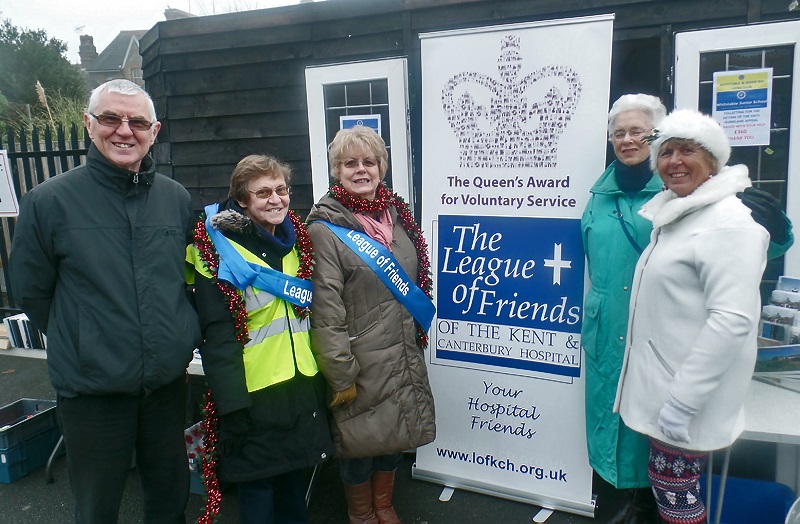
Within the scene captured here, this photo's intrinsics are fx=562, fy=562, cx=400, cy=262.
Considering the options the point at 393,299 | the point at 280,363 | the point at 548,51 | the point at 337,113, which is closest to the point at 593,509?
the point at 393,299

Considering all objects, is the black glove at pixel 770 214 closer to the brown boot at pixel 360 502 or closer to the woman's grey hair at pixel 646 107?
the woman's grey hair at pixel 646 107

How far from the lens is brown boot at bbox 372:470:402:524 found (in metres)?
2.47

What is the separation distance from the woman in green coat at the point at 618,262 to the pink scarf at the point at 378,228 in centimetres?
85

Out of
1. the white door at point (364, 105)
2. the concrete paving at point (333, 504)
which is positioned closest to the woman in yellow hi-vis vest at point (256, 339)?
the concrete paving at point (333, 504)

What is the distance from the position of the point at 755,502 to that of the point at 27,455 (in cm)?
373

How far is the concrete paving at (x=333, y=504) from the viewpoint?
2713 millimetres

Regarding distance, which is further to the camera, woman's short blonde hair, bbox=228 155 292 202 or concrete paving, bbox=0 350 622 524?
concrete paving, bbox=0 350 622 524

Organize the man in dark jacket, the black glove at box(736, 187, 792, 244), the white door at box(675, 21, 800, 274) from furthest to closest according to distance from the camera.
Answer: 1. the white door at box(675, 21, 800, 274)
2. the black glove at box(736, 187, 792, 244)
3. the man in dark jacket

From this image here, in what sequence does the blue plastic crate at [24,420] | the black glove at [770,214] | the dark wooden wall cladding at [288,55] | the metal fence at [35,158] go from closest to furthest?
→ the black glove at [770,214]
the blue plastic crate at [24,420]
the dark wooden wall cladding at [288,55]
the metal fence at [35,158]

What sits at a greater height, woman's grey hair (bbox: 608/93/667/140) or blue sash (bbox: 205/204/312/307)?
woman's grey hair (bbox: 608/93/667/140)

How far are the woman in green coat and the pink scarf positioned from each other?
85cm

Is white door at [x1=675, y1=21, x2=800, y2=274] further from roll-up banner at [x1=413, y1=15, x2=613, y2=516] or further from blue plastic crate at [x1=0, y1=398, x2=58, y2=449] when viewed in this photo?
blue plastic crate at [x1=0, y1=398, x2=58, y2=449]

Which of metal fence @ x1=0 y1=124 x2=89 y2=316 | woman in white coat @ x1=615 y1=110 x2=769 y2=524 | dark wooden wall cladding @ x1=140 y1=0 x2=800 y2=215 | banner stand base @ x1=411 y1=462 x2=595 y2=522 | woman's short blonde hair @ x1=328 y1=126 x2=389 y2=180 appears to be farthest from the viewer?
metal fence @ x1=0 y1=124 x2=89 y2=316

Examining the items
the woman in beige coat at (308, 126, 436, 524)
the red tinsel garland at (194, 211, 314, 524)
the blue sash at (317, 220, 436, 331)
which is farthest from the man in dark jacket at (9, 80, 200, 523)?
the blue sash at (317, 220, 436, 331)
